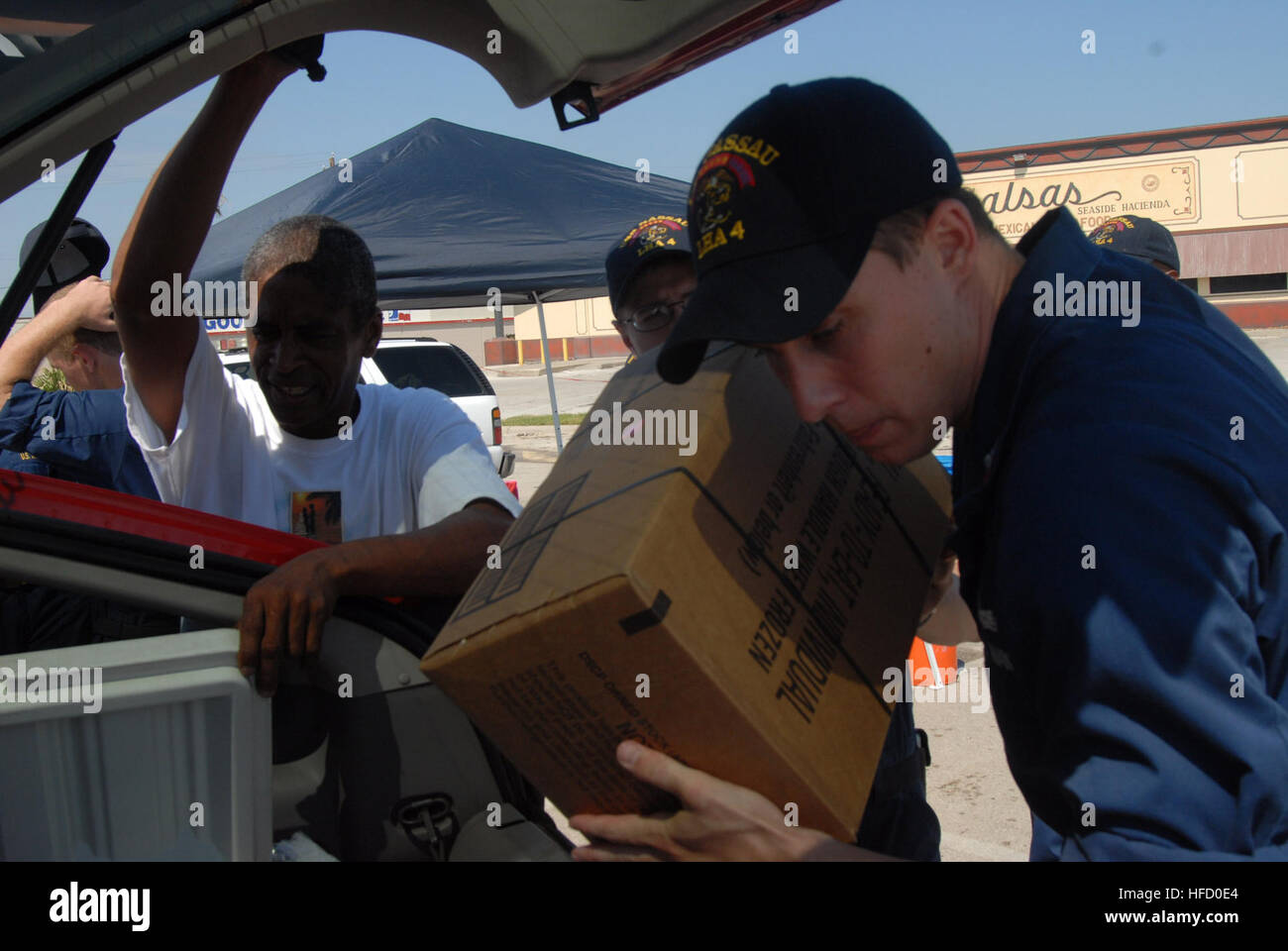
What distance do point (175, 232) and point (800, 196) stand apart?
116 centimetres

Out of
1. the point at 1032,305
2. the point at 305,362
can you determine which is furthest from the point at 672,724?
the point at 305,362

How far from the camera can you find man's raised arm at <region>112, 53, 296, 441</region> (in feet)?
4.89

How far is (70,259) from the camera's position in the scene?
1.80 meters

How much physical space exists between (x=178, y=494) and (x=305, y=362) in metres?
0.36

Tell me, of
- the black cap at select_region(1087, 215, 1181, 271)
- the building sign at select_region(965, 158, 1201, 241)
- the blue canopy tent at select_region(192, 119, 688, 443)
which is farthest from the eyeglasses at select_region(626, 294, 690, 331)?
the building sign at select_region(965, 158, 1201, 241)

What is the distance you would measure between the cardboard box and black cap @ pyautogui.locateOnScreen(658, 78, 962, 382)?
22 centimetres

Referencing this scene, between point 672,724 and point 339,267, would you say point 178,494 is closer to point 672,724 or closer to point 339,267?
point 339,267

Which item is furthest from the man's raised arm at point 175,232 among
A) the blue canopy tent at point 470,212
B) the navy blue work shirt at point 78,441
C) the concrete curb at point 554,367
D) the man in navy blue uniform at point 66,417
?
the concrete curb at point 554,367

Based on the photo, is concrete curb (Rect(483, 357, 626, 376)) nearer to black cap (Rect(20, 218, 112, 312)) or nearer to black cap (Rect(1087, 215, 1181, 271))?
black cap (Rect(1087, 215, 1181, 271))

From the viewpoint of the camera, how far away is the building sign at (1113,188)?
108ft

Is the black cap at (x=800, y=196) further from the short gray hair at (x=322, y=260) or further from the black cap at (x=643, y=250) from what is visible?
the black cap at (x=643, y=250)

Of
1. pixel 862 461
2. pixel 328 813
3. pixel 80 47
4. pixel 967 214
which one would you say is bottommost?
pixel 328 813

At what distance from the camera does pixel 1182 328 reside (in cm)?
100

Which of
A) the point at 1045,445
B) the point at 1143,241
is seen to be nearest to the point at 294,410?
the point at 1045,445
